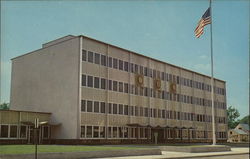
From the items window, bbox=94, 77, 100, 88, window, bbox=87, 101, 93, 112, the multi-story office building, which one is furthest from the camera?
window, bbox=94, 77, 100, 88

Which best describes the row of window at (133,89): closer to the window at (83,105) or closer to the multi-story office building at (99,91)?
the multi-story office building at (99,91)

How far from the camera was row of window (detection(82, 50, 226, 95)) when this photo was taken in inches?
1753

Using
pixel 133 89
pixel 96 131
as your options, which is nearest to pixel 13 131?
pixel 96 131

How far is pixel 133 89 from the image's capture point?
50.7m

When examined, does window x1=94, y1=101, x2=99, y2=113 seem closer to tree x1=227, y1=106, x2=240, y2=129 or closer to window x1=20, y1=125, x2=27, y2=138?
window x1=20, y1=125, x2=27, y2=138

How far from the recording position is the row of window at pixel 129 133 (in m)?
42.7

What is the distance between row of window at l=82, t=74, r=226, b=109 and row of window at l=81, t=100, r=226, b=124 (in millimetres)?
2244

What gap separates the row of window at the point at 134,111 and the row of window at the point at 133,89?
7.36 feet

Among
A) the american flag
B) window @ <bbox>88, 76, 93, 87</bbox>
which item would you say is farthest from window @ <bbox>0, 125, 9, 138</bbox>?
the american flag

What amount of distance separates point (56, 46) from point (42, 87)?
20.0 feet

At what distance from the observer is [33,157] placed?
2034 centimetres

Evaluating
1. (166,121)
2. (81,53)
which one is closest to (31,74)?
(81,53)

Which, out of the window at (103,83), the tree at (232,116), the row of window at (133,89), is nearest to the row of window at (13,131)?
the row of window at (133,89)

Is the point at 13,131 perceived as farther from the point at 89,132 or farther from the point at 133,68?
the point at 133,68
